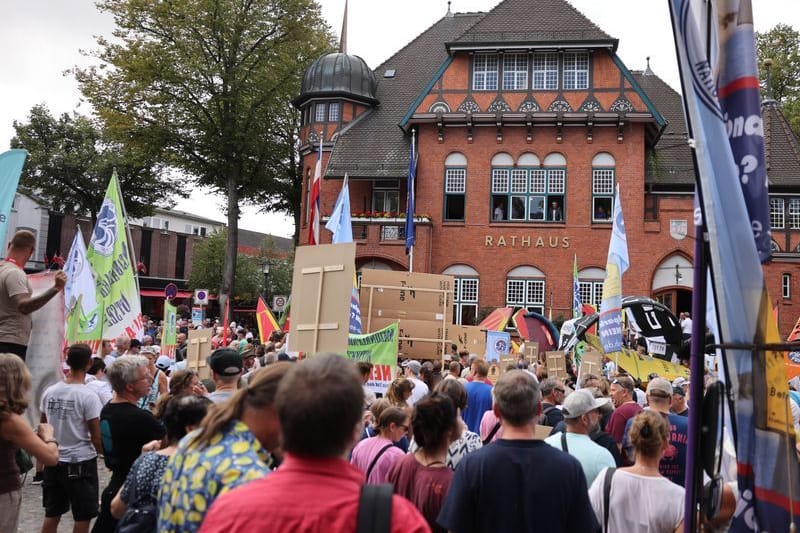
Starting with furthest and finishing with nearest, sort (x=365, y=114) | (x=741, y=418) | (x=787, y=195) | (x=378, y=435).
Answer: (x=365, y=114) → (x=787, y=195) → (x=378, y=435) → (x=741, y=418)

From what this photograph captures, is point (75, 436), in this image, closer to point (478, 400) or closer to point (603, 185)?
point (478, 400)

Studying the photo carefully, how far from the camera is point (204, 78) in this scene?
123ft

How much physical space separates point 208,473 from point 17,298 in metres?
4.09

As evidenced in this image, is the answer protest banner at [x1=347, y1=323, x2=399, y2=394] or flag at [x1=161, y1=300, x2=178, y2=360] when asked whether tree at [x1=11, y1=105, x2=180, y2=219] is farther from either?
protest banner at [x1=347, y1=323, x2=399, y2=394]

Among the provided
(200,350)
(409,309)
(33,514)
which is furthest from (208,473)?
(409,309)

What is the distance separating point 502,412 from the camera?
3938mm

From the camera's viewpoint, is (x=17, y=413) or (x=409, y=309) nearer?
(x=17, y=413)

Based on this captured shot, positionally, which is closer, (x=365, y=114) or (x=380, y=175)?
(x=380, y=175)

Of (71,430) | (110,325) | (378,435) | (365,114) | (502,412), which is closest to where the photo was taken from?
(502,412)

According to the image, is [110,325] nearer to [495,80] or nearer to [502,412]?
[502,412]

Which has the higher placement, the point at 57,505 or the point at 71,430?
the point at 71,430

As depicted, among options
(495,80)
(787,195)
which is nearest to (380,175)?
(495,80)

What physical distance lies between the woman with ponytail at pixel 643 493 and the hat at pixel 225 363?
2407mm

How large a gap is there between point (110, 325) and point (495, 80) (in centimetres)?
2567
